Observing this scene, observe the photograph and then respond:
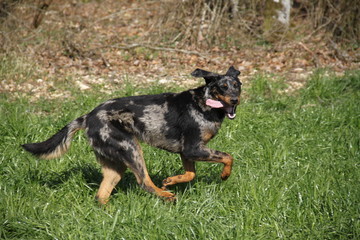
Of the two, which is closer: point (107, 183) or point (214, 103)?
point (107, 183)

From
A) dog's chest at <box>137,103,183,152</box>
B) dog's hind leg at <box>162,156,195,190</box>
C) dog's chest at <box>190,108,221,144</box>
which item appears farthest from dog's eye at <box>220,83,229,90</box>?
dog's hind leg at <box>162,156,195,190</box>

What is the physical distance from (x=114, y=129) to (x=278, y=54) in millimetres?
7704

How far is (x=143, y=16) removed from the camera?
50.2 ft

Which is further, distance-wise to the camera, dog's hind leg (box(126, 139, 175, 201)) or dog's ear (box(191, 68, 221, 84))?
dog's ear (box(191, 68, 221, 84))

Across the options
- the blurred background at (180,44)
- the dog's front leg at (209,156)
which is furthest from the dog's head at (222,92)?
the blurred background at (180,44)

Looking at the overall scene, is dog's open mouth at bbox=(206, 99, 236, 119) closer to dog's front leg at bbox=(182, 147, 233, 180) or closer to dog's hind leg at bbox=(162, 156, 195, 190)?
dog's front leg at bbox=(182, 147, 233, 180)

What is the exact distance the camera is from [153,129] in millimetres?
5586

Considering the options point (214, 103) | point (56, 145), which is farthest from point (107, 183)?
point (214, 103)

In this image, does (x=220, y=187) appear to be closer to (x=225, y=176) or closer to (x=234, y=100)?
(x=225, y=176)

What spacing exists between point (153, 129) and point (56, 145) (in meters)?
1.13

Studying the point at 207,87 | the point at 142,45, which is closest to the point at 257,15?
the point at 142,45

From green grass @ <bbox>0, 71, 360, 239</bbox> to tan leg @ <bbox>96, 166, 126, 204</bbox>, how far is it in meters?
0.10

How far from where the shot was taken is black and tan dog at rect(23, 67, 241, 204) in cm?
530

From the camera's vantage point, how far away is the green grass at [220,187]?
180 inches
